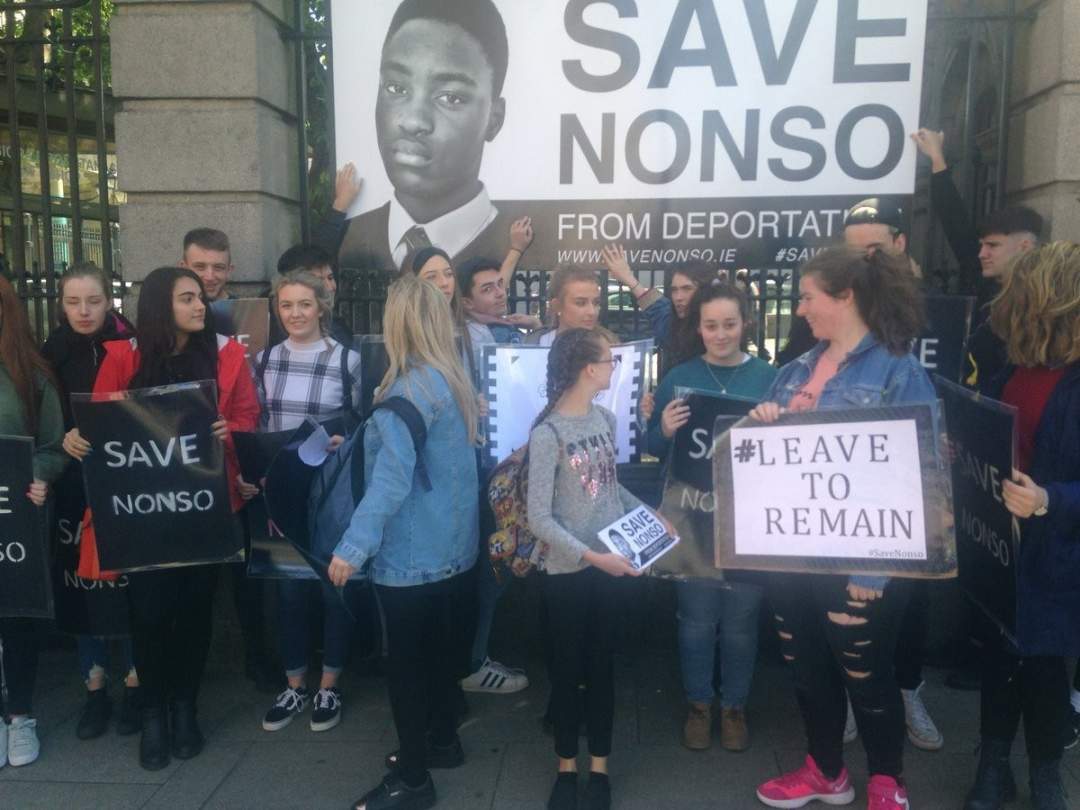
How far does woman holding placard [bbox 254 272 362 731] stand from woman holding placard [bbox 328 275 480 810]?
30.8 inches

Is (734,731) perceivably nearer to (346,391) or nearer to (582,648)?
(582,648)

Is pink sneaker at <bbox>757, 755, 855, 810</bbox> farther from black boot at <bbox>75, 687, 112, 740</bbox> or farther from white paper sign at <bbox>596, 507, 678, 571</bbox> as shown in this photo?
black boot at <bbox>75, 687, 112, 740</bbox>

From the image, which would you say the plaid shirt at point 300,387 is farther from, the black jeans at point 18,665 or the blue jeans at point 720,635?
the blue jeans at point 720,635

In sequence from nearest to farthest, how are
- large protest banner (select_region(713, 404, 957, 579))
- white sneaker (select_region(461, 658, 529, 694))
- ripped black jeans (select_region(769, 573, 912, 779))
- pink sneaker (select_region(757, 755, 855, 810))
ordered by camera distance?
large protest banner (select_region(713, 404, 957, 579)), ripped black jeans (select_region(769, 573, 912, 779)), pink sneaker (select_region(757, 755, 855, 810)), white sneaker (select_region(461, 658, 529, 694))

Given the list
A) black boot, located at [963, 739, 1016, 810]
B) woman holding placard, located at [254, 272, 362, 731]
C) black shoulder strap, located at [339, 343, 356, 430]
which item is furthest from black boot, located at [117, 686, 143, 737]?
black boot, located at [963, 739, 1016, 810]

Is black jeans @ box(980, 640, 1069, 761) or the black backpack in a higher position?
the black backpack

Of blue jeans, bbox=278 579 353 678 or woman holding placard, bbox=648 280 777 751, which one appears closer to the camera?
→ woman holding placard, bbox=648 280 777 751

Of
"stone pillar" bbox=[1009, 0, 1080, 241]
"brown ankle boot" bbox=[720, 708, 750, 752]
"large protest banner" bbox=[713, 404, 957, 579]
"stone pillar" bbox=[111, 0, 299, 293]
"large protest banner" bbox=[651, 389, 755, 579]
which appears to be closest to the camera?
"large protest banner" bbox=[713, 404, 957, 579]

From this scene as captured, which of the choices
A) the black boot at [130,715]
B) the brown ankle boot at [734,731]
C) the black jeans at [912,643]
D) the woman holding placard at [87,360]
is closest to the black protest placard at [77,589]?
the woman holding placard at [87,360]

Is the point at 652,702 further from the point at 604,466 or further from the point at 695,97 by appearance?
the point at 695,97

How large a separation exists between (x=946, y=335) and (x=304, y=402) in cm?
296

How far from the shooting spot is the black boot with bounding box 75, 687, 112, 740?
402cm

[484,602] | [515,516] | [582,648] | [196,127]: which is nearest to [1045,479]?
[582,648]

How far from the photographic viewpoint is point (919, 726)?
3846 mm
